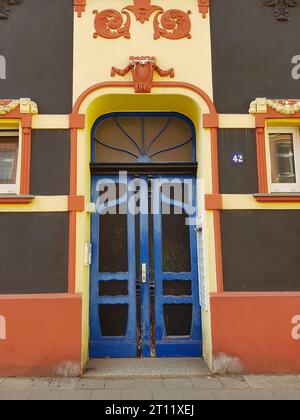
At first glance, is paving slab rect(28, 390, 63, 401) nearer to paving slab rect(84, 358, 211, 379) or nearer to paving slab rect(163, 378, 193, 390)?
paving slab rect(84, 358, 211, 379)

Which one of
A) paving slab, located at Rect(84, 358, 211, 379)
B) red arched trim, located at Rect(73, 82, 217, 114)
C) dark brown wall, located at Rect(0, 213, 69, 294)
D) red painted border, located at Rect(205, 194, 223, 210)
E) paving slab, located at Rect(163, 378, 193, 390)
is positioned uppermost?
red arched trim, located at Rect(73, 82, 217, 114)

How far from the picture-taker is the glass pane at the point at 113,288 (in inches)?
226

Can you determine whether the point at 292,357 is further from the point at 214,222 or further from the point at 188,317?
the point at 214,222

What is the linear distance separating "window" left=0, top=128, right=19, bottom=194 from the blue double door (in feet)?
3.91

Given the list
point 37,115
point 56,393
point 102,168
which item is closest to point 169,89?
point 102,168

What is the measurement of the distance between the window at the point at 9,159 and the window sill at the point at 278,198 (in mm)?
3491

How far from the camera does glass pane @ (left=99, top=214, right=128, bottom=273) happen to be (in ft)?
19.0

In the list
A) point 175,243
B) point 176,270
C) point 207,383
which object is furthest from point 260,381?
point 175,243

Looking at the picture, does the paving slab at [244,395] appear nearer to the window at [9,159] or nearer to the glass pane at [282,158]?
the glass pane at [282,158]

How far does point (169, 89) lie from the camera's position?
5598 mm

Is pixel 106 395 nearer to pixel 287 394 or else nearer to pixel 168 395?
pixel 168 395

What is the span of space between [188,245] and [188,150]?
59.3 inches

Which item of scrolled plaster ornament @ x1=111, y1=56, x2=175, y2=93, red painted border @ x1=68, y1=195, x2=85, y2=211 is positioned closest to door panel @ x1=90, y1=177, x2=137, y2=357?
red painted border @ x1=68, y1=195, x2=85, y2=211

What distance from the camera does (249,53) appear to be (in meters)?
5.70
